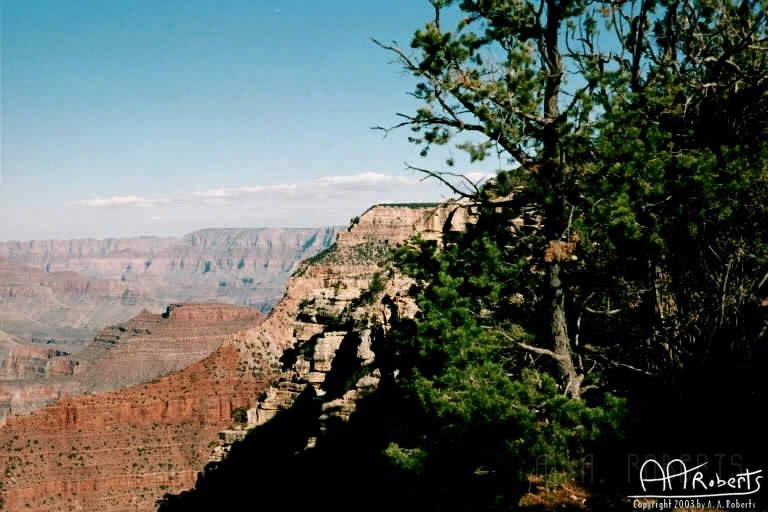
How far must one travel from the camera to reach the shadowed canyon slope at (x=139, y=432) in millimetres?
64312

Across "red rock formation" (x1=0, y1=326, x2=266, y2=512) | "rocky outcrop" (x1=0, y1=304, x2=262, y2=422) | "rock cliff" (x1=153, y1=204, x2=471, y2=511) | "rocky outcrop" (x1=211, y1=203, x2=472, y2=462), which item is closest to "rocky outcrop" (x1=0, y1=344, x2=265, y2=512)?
"red rock formation" (x1=0, y1=326, x2=266, y2=512)

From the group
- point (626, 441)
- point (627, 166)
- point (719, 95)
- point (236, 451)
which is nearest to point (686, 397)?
point (626, 441)

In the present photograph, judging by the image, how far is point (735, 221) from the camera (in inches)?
510

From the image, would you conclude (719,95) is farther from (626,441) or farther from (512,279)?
(626,441)

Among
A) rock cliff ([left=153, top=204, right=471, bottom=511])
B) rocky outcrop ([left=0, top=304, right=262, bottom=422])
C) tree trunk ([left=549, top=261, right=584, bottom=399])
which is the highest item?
tree trunk ([left=549, top=261, right=584, bottom=399])

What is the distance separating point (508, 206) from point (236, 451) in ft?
80.2

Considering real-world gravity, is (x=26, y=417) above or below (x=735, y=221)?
below

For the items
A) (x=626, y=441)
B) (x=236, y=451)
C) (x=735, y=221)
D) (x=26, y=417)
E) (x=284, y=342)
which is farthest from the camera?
(x=284, y=342)

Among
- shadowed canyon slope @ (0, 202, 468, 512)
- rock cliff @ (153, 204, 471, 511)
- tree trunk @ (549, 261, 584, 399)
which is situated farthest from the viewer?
shadowed canyon slope @ (0, 202, 468, 512)
